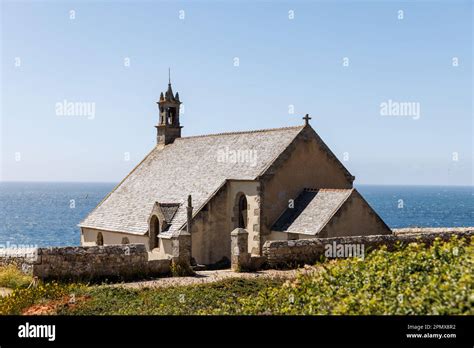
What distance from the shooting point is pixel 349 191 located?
2702 centimetres

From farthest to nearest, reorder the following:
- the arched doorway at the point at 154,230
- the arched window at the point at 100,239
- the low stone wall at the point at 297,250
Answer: the arched window at the point at 100,239 < the arched doorway at the point at 154,230 < the low stone wall at the point at 297,250

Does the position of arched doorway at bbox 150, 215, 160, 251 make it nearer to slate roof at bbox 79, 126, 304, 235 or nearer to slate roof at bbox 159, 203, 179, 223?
slate roof at bbox 79, 126, 304, 235

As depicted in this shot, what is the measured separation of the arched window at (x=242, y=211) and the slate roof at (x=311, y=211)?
5.53 feet

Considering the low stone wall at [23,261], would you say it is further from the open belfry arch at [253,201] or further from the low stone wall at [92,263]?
the open belfry arch at [253,201]

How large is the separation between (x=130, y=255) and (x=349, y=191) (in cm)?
1133

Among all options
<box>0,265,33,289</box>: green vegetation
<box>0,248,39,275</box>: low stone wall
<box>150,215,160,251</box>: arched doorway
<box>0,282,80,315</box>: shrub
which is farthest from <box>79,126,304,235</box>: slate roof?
<box>0,282,80,315</box>: shrub

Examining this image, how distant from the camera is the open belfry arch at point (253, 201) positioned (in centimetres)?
2722

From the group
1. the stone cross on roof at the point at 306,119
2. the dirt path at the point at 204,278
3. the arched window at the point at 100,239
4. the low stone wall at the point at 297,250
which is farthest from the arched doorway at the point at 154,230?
the stone cross on roof at the point at 306,119

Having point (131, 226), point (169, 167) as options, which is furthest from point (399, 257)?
point (169, 167)

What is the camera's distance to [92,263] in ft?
67.8

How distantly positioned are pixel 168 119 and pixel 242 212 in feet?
Result: 45.7

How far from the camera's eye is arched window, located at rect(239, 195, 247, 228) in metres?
28.8

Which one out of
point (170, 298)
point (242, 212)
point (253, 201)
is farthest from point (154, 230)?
point (170, 298)
